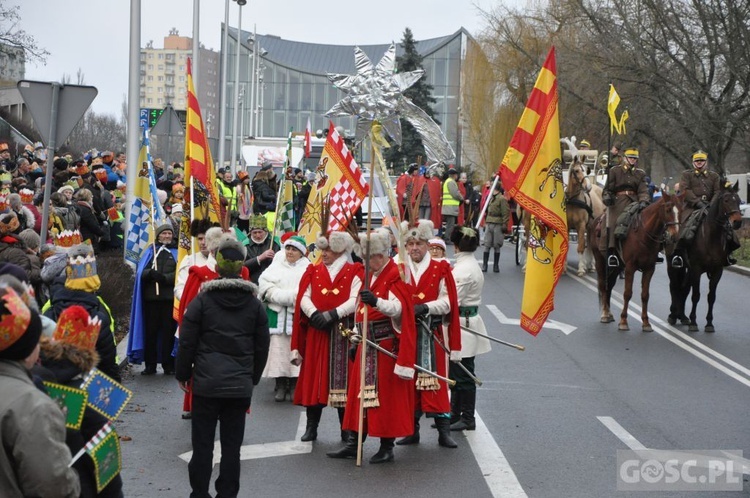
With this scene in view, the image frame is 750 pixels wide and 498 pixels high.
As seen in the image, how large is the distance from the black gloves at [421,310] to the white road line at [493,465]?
1.21 meters

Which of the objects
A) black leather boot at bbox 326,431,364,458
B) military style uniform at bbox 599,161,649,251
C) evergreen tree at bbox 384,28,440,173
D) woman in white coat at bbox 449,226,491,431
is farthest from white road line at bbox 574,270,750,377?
evergreen tree at bbox 384,28,440,173

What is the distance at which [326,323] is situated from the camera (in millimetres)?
9492

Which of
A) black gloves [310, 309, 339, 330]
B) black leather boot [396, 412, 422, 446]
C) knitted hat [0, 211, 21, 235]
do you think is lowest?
black leather boot [396, 412, 422, 446]

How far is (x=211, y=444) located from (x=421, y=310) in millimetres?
2434

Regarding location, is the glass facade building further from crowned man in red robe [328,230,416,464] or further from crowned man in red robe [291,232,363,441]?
crowned man in red robe [328,230,416,464]

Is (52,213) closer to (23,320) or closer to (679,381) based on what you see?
(679,381)

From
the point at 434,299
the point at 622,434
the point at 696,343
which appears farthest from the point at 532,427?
the point at 696,343

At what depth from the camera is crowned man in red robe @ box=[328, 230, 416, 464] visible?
9.07 m

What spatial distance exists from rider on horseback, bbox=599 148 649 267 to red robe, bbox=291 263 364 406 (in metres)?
9.85

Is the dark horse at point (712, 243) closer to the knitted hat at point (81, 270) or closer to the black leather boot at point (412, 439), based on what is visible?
the black leather boot at point (412, 439)

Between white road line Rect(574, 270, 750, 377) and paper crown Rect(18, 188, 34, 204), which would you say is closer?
white road line Rect(574, 270, 750, 377)

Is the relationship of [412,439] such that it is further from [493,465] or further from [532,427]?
[532,427]

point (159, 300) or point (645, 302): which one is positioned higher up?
point (159, 300)

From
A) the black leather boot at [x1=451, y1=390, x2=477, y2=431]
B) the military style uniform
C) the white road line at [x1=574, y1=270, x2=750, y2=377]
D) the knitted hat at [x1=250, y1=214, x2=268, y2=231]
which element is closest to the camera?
the black leather boot at [x1=451, y1=390, x2=477, y2=431]
